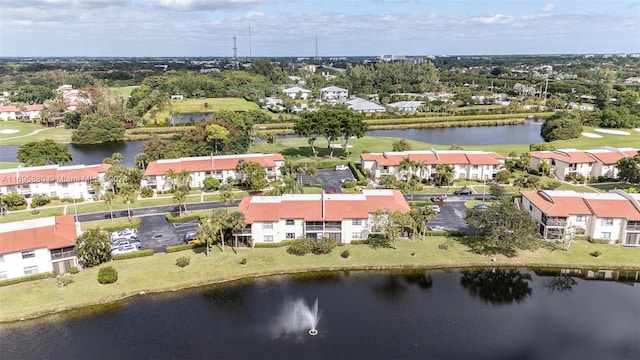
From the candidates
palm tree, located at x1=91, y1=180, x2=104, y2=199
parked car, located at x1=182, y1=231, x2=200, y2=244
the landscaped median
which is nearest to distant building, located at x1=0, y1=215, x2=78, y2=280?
the landscaped median

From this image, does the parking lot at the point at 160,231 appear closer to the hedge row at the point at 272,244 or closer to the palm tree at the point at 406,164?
the hedge row at the point at 272,244

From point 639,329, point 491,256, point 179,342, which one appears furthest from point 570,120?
point 179,342

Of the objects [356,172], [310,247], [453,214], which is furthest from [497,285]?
[356,172]

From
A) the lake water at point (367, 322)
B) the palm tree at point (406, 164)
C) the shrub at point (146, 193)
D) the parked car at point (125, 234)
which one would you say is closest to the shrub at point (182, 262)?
the lake water at point (367, 322)

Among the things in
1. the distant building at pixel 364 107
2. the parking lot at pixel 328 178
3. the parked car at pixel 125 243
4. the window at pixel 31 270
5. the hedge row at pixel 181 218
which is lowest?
the window at pixel 31 270

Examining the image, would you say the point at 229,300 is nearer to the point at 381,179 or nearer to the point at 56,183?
the point at 381,179

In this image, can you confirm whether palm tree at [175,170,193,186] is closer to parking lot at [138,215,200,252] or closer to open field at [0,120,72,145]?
parking lot at [138,215,200,252]
